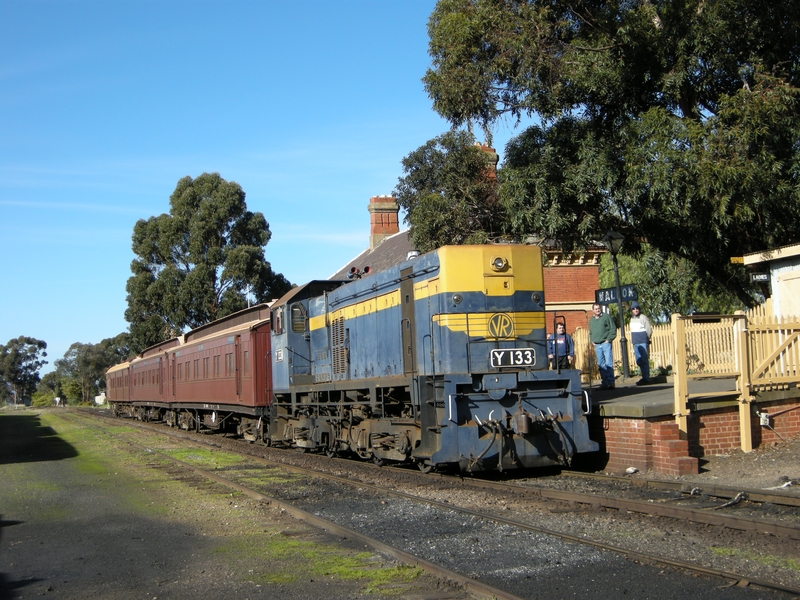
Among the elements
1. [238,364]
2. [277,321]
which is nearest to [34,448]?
[238,364]

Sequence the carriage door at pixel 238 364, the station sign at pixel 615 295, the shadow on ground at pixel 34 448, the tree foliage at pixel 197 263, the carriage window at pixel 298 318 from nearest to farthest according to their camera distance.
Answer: the station sign at pixel 615 295
the carriage window at pixel 298 318
the shadow on ground at pixel 34 448
the carriage door at pixel 238 364
the tree foliage at pixel 197 263

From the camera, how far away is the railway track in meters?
5.66

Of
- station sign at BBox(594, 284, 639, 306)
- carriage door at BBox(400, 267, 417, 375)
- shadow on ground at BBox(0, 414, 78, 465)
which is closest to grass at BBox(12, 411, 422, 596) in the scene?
shadow on ground at BBox(0, 414, 78, 465)

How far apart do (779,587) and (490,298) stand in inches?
241

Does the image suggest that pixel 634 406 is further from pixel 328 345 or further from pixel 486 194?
pixel 486 194

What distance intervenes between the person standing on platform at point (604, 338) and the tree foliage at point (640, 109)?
187cm

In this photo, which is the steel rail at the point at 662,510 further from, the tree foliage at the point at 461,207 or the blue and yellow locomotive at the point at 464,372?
Answer: the tree foliage at the point at 461,207

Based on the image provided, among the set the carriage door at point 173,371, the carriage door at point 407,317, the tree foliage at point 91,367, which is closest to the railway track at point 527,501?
Result: the carriage door at point 407,317

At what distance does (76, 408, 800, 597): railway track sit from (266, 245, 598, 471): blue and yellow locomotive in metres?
0.40

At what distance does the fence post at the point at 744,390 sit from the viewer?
10.9m

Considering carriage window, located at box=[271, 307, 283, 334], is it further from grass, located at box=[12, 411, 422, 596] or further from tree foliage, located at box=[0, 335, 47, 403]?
tree foliage, located at box=[0, 335, 47, 403]

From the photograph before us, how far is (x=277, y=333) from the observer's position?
16203 mm

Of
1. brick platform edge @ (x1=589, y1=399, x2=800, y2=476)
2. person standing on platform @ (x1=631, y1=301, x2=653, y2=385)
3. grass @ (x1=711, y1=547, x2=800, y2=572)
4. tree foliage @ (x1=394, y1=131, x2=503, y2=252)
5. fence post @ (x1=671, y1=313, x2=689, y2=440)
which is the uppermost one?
tree foliage @ (x1=394, y1=131, x2=503, y2=252)

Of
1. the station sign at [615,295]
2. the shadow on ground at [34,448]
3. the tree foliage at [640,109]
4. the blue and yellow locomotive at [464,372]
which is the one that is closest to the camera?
the blue and yellow locomotive at [464,372]
